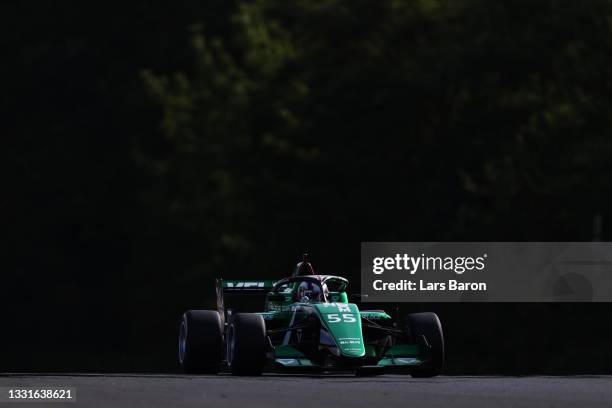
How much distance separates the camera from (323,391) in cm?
2081

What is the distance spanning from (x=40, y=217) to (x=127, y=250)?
10.4ft

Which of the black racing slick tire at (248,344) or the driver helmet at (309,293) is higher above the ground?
the driver helmet at (309,293)

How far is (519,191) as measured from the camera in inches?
2053

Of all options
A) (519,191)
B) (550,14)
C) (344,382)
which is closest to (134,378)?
(344,382)

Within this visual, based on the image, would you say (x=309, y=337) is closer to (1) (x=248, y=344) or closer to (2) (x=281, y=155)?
(1) (x=248, y=344)

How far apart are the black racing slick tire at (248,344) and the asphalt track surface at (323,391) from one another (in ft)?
0.66

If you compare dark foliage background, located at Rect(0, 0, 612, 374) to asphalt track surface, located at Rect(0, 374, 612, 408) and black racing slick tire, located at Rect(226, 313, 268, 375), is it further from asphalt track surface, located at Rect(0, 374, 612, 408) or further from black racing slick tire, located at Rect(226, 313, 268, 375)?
asphalt track surface, located at Rect(0, 374, 612, 408)

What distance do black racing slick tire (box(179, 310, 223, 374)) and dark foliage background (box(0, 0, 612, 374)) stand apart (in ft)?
63.0

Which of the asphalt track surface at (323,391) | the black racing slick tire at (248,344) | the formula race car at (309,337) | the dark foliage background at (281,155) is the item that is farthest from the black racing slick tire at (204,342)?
the dark foliage background at (281,155)

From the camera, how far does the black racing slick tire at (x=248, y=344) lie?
24.0 m

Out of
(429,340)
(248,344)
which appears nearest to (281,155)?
(429,340)

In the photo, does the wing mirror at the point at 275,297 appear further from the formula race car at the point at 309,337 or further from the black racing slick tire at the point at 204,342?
the black racing slick tire at the point at 204,342

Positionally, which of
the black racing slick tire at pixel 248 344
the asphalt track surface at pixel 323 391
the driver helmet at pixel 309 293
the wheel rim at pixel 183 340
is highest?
the driver helmet at pixel 309 293

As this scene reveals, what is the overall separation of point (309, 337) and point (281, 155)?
123 feet
